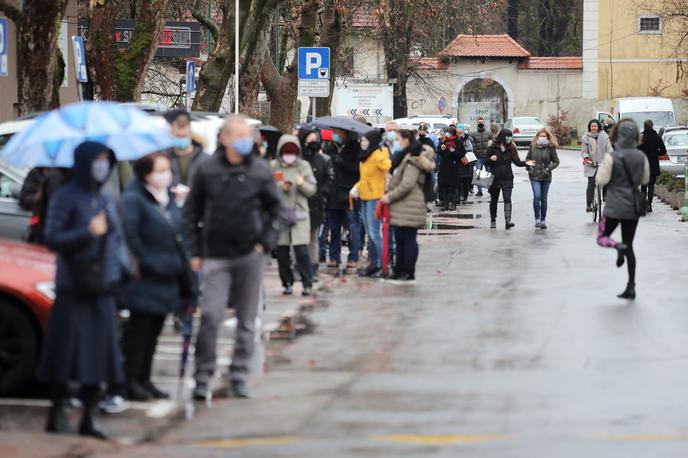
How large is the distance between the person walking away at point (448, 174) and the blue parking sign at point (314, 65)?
413 cm

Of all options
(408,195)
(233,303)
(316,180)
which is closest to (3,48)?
(316,180)

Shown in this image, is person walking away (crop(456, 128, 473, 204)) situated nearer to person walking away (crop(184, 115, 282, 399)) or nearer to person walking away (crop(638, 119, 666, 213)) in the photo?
person walking away (crop(638, 119, 666, 213))

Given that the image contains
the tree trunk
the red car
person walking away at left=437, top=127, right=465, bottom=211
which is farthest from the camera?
person walking away at left=437, top=127, right=465, bottom=211

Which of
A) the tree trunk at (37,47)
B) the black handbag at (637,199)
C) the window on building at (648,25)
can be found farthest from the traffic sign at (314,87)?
the window on building at (648,25)

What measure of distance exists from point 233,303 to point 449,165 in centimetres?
2189

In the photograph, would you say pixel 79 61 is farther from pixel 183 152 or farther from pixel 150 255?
pixel 150 255

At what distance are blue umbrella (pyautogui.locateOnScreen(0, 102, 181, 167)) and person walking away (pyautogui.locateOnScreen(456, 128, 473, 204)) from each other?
2238 cm

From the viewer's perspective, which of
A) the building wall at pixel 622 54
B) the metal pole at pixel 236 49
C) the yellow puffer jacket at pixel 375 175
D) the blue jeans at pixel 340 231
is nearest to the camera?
the yellow puffer jacket at pixel 375 175

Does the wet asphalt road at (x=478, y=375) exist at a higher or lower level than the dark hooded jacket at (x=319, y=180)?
lower

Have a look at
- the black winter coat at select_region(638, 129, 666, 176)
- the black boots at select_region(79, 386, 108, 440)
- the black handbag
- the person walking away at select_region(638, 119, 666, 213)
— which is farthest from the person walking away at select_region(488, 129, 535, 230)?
the black boots at select_region(79, 386, 108, 440)

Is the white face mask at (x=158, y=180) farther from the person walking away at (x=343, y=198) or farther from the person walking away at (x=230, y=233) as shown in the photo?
the person walking away at (x=343, y=198)

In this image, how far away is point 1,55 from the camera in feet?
62.3

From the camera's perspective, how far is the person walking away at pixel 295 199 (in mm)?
15859

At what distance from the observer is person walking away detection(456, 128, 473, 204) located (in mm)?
32438
